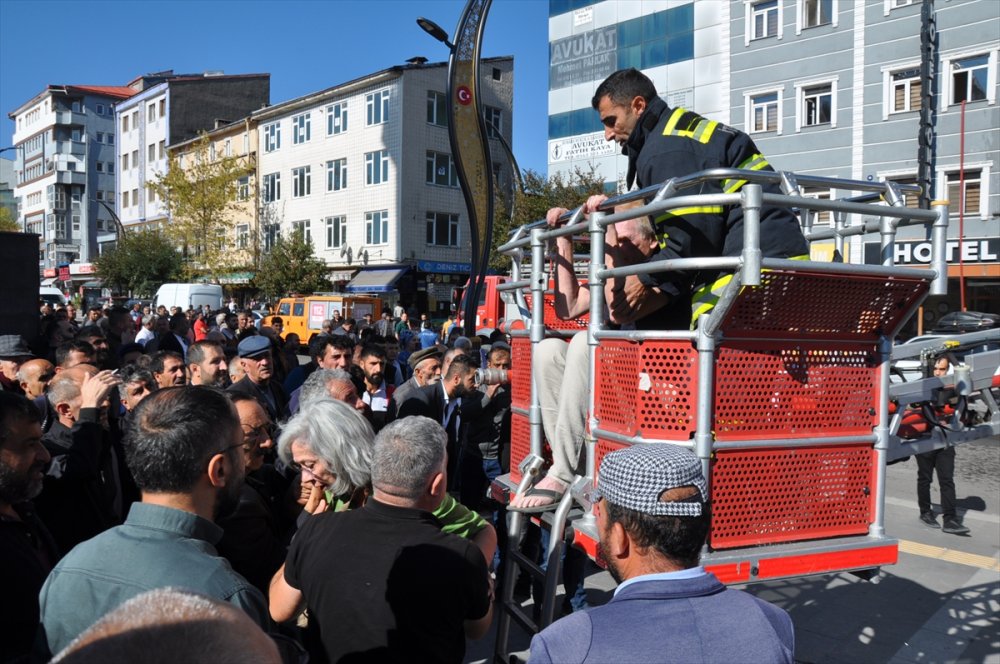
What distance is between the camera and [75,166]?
70938 millimetres

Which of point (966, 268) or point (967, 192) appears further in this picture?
point (967, 192)

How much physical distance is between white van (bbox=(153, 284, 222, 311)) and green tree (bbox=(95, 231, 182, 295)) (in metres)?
15.4

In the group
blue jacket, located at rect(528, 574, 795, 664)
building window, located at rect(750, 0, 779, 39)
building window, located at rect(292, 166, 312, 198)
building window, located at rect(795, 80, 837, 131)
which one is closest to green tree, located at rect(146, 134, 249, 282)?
building window, located at rect(292, 166, 312, 198)

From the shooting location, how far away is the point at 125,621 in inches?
39.0

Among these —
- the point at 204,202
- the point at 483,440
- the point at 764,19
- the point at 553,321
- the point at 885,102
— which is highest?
the point at 764,19

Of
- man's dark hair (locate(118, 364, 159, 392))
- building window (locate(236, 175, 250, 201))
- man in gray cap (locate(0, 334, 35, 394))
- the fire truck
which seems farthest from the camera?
building window (locate(236, 175, 250, 201))

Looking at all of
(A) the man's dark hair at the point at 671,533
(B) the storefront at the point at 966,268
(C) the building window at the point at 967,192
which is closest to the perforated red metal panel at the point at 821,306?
(A) the man's dark hair at the point at 671,533

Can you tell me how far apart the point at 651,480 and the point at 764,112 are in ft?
83.8

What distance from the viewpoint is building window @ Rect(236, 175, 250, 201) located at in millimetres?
43062

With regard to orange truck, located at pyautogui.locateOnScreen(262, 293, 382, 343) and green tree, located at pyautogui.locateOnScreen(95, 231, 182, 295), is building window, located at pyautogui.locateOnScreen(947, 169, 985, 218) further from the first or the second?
green tree, located at pyautogui.locateOnScreen(95, 231, 182, 295)

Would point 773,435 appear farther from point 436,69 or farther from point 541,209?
point 436,69

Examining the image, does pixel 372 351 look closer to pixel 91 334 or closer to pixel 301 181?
pixel 91 334

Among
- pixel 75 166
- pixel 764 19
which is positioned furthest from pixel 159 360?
pixel 75 166

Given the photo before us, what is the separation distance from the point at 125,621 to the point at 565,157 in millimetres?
32007
